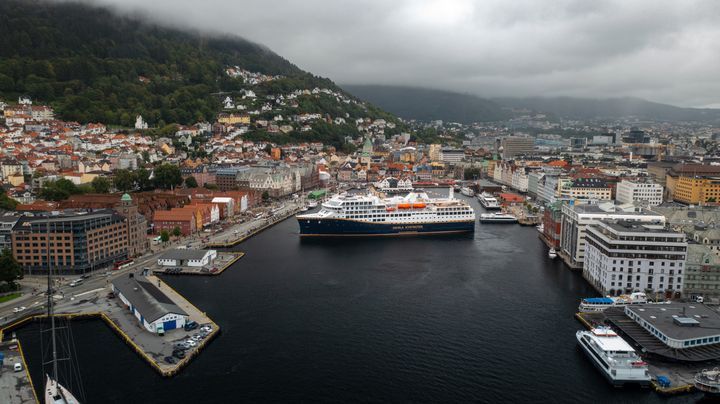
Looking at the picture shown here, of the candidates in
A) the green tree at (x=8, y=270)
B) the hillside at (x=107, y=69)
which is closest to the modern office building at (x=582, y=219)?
the green tree at (x=8, y=270)

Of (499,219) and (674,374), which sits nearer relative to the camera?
(674,374)

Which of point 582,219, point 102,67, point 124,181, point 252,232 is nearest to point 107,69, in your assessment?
point 102,67

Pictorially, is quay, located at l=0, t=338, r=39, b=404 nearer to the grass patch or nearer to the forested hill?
the grass patch

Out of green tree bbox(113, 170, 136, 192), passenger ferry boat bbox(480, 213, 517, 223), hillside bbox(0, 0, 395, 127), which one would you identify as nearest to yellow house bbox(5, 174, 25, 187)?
green tree bbox(113, 170, 136, 192)

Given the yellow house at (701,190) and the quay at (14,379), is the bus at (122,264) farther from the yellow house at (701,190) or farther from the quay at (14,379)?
the yellow house at (701,190)

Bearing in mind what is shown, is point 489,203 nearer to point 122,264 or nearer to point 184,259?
point 184,259

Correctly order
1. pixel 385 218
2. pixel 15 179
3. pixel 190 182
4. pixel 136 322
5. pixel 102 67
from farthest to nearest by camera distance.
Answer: pixel 102 67, pixel 190 182, pixel 15 179, pixel 385 218, pixel 136 322
